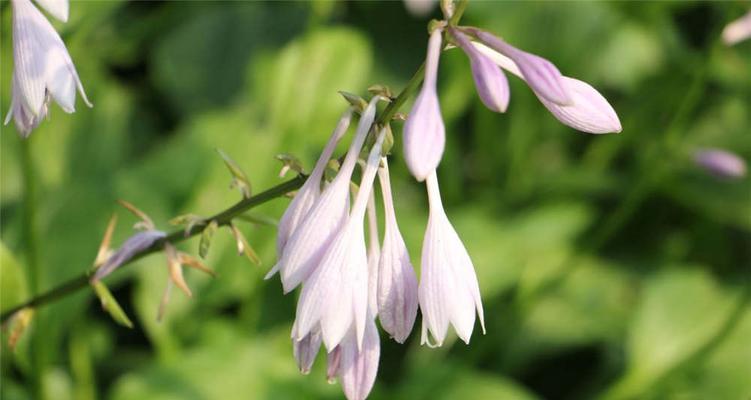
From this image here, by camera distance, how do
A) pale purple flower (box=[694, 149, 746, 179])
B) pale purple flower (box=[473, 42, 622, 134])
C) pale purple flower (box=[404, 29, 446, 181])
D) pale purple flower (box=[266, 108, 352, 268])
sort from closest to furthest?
1. pale purple flower (box=[404, 29, 446, 181])
2. pale purple flower (box=[473, 42, 622, 134])
3. pale purple flower (box=[266, 108, 352, 268])
4. pale purple flower (box=[694, 149, 746, 179])

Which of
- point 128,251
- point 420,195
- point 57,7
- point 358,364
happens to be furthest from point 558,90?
point 420,195

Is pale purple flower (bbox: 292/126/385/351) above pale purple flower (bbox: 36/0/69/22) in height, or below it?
below

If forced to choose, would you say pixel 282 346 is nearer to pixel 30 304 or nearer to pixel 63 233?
pixel 63 233

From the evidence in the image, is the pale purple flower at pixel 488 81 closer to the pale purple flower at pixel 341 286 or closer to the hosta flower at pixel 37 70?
the pale purple flower at pixel 341 286

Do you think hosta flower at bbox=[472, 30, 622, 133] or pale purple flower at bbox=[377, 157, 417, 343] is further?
pale purple flower at bbox=[377, 157, 417, 343]

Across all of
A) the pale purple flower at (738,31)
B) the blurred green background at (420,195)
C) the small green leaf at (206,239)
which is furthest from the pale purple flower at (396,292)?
the pale purple flower at (738,31)

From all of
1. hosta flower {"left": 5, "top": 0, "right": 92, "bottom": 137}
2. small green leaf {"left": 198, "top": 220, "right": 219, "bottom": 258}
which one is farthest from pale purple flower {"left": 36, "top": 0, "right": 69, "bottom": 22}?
small green leaf {"left": 198, "top": 220, "right": 219, "bottom": 258}

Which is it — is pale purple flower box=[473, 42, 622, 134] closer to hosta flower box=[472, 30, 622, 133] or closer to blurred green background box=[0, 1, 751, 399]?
hosta flower box=[472, 30, 622, 133]
